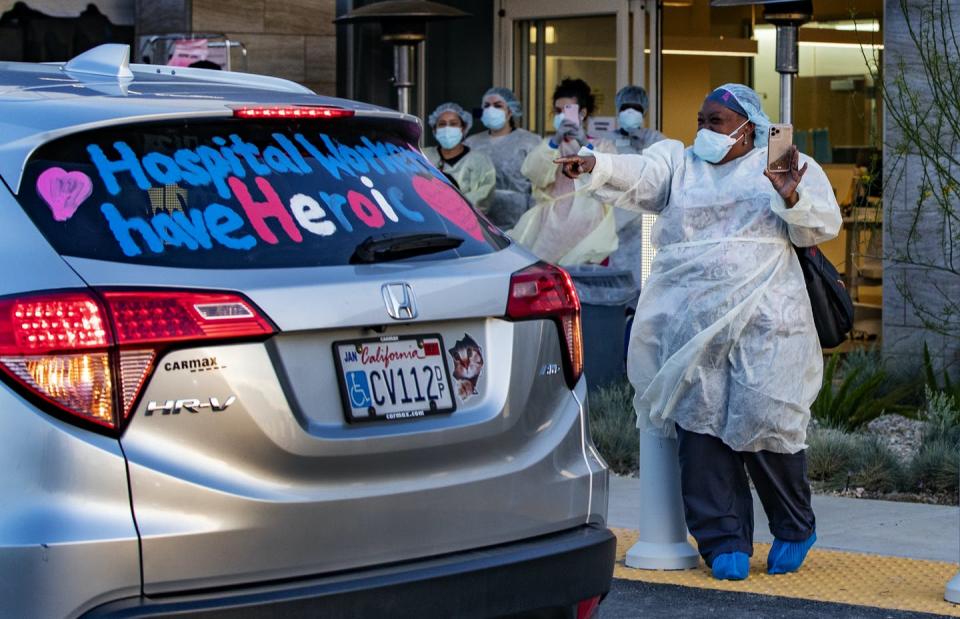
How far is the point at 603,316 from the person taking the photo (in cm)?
973

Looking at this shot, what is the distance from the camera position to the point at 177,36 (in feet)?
43.7

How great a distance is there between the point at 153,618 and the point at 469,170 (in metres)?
8.77

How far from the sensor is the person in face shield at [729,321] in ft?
18.5

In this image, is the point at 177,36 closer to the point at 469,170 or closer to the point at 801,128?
the point at 469,170

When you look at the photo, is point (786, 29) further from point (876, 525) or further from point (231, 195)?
point (231, 195)

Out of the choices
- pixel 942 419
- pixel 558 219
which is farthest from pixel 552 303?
pixel 558 219

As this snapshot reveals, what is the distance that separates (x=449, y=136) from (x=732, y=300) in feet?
21.3

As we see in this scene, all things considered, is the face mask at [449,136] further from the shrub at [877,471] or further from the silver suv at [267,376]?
the silver suv at [267,376]

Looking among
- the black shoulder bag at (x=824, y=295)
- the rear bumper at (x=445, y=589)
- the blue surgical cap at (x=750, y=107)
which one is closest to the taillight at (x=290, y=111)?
the rear bumper at (x=445, y=589)

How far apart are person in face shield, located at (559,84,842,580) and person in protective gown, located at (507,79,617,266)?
455 cm

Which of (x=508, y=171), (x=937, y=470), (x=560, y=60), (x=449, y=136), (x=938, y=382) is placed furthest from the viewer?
(x=560, y=60)

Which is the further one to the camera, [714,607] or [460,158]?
[460,158]

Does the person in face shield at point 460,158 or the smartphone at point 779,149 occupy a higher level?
the person in face shield at point 460,158

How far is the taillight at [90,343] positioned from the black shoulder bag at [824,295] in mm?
2971
